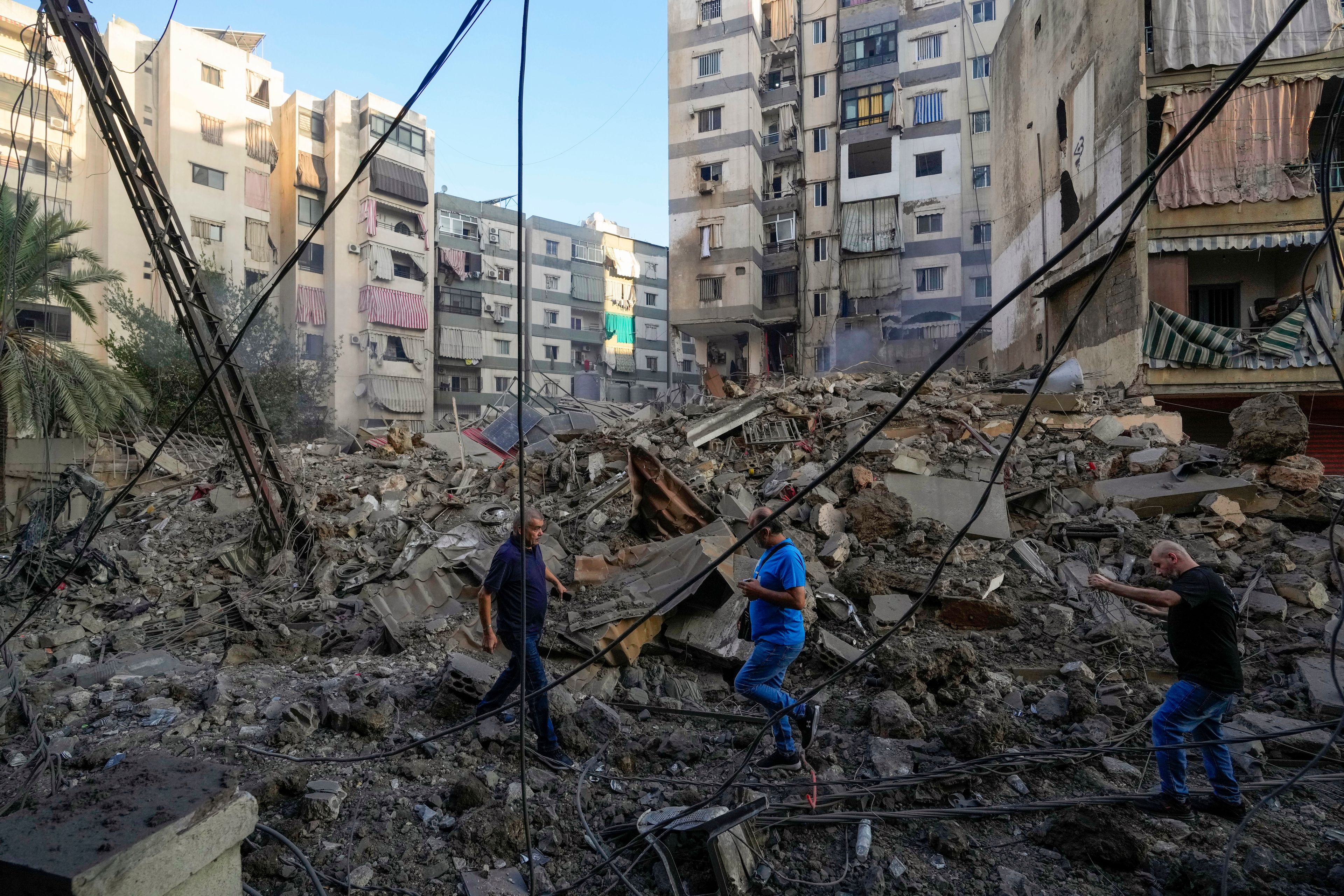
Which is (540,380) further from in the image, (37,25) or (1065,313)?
(37,25)

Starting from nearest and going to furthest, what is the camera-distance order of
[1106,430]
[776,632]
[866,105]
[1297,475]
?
[776,632], [1297,475], [1106,430], [866,105]

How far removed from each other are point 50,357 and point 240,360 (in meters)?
4.68

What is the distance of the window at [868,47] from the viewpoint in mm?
30688

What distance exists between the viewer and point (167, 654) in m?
7.14

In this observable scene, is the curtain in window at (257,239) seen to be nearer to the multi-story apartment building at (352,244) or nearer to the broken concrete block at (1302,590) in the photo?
the multi-story apartment building at (352,244)

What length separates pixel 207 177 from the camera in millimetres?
28312

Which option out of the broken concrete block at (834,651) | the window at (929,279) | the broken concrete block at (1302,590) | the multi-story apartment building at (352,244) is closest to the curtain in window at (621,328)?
the multi-story apartment building at (352,244)

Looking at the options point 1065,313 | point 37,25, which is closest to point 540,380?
point 1065,313

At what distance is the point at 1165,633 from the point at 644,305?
42.2 meters

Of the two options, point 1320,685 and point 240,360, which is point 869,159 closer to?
point 240,360

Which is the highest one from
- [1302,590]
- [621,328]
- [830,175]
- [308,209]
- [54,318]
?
[830,175]

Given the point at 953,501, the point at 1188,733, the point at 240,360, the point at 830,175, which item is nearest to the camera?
the point at 1188,733

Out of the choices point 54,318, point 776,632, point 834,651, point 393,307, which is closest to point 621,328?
point 393,307

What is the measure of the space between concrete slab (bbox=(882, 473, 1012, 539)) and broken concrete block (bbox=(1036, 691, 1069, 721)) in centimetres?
357
